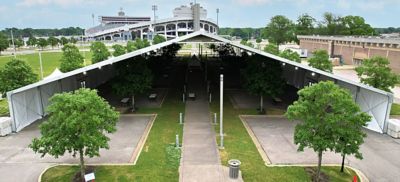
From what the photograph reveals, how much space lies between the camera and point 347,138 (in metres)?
11.2

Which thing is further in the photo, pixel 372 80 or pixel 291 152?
pixel 372 80

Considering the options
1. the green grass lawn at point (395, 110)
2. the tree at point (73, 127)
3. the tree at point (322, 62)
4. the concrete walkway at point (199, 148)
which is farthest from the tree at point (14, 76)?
the green grass lawn at point (395, 110)

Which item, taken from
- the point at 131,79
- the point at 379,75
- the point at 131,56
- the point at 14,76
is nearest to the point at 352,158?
the point at 379,75

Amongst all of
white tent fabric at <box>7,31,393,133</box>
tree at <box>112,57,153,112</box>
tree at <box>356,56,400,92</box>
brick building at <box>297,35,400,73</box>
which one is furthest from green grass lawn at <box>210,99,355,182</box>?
brick building at <box>297,35,400,73</box>

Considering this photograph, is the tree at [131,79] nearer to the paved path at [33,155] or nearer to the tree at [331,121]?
the paved path at [33,155]

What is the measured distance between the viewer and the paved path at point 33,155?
1343 cm

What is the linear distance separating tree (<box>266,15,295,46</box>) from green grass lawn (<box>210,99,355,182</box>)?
77115 millimetres

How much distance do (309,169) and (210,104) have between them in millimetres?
12761

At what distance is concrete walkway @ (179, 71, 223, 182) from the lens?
1290 centimetres

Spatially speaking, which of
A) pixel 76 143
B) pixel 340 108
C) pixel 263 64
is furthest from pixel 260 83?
pixel 76 143

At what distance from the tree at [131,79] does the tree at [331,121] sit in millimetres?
13490

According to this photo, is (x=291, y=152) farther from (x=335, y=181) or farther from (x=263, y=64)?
(x=263, y=64)

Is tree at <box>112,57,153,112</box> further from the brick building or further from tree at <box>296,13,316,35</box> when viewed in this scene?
tree at <box>296,13,316,35</box>


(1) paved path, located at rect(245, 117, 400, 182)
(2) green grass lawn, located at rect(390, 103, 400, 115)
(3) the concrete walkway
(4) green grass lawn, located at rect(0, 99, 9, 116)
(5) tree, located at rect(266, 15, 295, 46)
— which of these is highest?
(5) tree, located at rect(266, 15, 295, 46)
